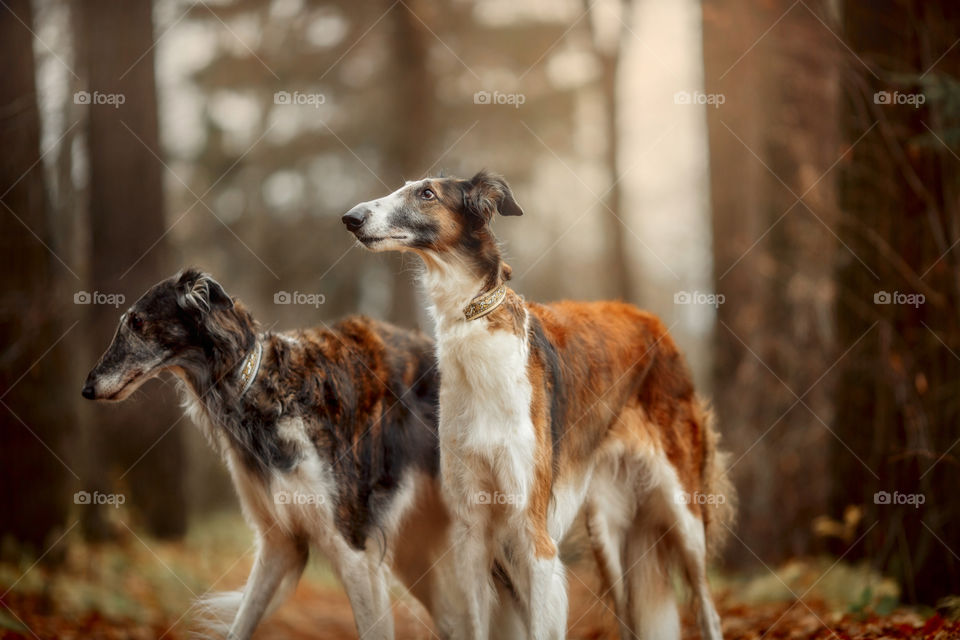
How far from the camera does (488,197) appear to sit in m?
3.81

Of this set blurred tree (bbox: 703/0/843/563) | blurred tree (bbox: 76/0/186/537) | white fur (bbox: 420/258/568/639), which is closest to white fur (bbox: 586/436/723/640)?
white fur (bbox: 420/258/568/639)

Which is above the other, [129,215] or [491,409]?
[129,215]

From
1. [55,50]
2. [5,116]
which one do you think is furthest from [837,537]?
[55,50]

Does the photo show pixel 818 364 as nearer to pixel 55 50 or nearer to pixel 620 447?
pixel 620 447

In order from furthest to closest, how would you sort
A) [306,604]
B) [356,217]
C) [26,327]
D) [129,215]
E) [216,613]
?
[129,215], [306,604], [26,327], [216,613], [356,217]

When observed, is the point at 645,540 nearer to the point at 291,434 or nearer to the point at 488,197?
the point at 291,434

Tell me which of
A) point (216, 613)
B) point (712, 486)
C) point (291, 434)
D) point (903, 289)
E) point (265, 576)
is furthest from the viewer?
point (903, 289)

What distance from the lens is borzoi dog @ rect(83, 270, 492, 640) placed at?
12.8 ft

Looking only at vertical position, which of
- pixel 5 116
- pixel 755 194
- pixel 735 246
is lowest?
pixel 735 246

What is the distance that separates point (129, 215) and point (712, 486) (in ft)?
20.1

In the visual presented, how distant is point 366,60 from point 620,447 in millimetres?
8538

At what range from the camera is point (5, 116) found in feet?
20.4

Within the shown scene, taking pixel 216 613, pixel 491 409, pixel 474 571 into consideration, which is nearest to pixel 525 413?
pixel 491 409

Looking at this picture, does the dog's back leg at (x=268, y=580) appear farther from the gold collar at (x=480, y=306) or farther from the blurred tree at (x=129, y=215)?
the blurred tree at (x=129, y=215)
